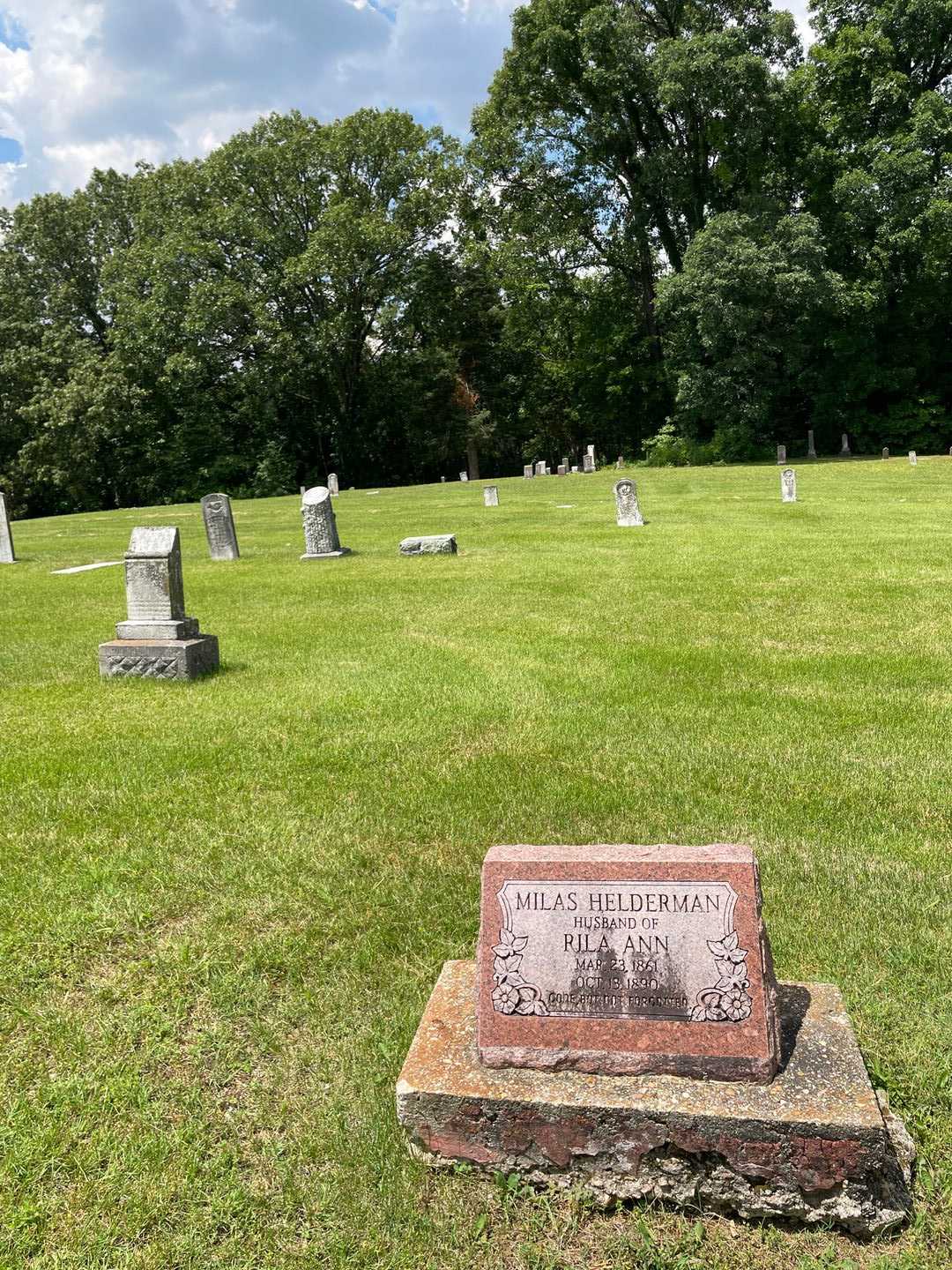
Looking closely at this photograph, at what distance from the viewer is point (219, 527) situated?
51.4 ft

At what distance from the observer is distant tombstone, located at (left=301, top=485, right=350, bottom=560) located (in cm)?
1502

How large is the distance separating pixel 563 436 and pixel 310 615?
4047 cm

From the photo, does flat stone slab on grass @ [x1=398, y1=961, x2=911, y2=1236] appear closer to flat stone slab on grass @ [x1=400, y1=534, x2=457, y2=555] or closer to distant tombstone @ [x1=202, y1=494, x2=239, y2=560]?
flat stone slab on grass @ [x1=400, y1=534, x2=457, y2=555]

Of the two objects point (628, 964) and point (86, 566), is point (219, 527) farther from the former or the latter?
point (628, 964)

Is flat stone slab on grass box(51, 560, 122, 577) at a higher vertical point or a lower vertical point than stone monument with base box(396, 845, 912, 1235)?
higher

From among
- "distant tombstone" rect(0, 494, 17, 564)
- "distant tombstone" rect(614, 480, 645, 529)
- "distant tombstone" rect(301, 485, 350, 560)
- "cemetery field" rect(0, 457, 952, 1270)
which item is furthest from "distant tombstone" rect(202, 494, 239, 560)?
"distant tombstone" rect(614, 480, 645, 529)

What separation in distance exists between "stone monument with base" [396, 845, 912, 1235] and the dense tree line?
33550 millimetres

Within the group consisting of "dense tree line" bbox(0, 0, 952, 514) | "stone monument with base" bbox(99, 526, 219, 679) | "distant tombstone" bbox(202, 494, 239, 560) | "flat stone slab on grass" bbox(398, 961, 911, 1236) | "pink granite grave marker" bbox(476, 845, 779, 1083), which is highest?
"dense tree line" bbox(0, 0, 952, 514)

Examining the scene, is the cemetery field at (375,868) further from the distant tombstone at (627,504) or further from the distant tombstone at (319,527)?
the distant tombstone at (627,504)

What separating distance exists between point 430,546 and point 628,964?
13.0 meters

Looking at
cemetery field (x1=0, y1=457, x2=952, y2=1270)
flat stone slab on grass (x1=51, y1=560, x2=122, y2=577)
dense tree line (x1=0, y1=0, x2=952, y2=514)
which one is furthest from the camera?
dense tree line (x1=0, y1=0, x2=952, y2=514)

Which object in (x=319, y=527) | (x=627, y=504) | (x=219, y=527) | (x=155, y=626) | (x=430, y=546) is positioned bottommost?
(x=155, y=626)

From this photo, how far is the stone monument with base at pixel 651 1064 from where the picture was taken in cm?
224

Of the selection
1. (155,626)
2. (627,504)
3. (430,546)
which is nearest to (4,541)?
(430,546)
